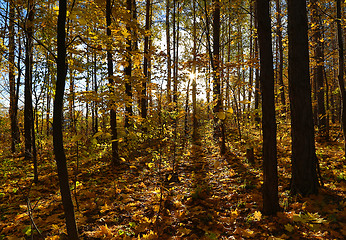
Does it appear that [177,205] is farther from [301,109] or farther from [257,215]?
[301,109]

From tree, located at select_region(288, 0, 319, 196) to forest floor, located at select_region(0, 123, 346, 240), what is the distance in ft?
1.17

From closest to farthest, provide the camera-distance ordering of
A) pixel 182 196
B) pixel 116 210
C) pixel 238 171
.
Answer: pixel 116 210
pixel 182 196
pixel 238 171

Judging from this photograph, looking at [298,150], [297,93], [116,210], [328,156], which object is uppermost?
[297,93]

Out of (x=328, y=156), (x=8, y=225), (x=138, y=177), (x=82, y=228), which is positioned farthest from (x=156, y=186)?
(x=328, y=156)

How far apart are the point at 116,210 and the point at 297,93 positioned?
14.1 ft

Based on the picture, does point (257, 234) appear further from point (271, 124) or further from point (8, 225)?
point (8, 225)

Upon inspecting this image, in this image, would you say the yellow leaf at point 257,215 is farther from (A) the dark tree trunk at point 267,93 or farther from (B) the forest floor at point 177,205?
(A) the dark tree trunk at point 267,93

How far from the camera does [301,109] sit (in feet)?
12.0

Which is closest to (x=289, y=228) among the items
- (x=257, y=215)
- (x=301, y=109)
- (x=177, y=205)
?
(x=257, y=215)

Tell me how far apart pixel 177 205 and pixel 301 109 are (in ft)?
10.3

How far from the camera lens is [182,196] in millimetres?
4078

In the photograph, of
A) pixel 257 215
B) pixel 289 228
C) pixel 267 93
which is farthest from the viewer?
pixel 257 215

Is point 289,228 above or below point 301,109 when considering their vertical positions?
below

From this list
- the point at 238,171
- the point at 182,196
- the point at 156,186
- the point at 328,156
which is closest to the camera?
the point at 182,196
